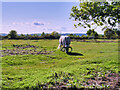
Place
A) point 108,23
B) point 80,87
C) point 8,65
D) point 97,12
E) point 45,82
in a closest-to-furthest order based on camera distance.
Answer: point 80,87 → point 45,82 → point 108,23 → point 97,12 → point 8,65

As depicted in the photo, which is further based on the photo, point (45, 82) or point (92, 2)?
point (92, 2)

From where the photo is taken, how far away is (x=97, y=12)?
10.0 metres

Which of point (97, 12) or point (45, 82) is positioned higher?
point (97, 12)

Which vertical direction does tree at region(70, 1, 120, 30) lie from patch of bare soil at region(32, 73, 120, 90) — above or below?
above

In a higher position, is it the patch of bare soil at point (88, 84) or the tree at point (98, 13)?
the tree at point (98, 13)

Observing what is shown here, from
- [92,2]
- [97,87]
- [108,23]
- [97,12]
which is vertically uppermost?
[92,2]

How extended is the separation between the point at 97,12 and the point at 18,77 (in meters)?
7.09

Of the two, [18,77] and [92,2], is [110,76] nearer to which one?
[92,2]

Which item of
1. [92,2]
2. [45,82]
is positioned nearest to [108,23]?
[92,2]

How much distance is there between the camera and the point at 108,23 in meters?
9.41

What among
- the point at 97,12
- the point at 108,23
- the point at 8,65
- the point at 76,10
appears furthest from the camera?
the point at 8,65

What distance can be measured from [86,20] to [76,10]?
107 centimetres

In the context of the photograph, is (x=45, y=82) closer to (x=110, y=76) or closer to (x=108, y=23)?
(x=110, y=76)

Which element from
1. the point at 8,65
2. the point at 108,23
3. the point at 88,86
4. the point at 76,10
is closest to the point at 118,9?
the point at 108,23
